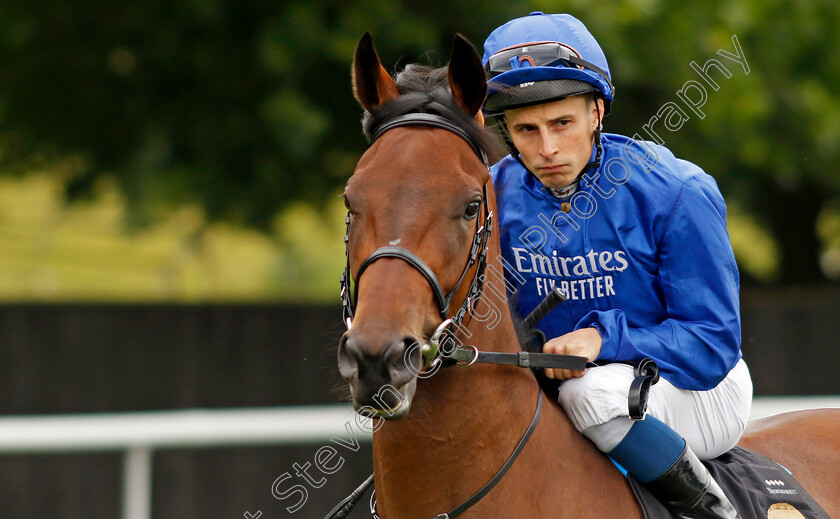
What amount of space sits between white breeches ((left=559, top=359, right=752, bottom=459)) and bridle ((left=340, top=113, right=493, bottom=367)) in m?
0.48

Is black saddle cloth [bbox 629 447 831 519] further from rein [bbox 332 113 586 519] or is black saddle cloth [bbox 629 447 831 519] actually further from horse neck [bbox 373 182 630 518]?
rein [bbox 332 113 586 519]

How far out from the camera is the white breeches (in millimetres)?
2568

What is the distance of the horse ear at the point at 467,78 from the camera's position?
7.82 ft

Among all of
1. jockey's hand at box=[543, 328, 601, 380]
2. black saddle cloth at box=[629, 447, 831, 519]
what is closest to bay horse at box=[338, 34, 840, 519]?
jockey's hand at box=[543, 328, 601, 380]

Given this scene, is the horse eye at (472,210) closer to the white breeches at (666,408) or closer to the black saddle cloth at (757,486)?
the white breeches at (666,408)

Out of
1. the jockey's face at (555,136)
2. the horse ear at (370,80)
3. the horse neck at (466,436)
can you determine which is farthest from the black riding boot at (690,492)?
the horse ear at (370,80)

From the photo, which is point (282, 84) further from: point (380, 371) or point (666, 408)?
point (380, 371)

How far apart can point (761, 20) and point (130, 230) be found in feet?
21.8

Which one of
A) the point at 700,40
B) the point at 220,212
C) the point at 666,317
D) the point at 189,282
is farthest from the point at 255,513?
the point at 189,282

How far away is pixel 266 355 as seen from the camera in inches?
273

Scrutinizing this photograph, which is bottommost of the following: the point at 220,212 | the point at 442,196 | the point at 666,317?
the point at 666,317

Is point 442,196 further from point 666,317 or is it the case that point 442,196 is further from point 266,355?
point 266,355

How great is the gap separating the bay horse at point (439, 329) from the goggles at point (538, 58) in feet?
1.04

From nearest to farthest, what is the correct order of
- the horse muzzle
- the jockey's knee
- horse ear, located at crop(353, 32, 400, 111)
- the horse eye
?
1. the horse muzzle
2. the horse eye
3. horse ear, located at crop(353, 32, 400, 111)
4. the jockey's knee
